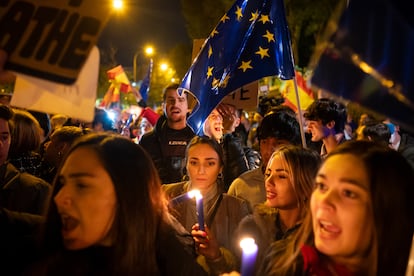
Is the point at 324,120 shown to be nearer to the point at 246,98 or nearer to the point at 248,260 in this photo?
the point at 246,98

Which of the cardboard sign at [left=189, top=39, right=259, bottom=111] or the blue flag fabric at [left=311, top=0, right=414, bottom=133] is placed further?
the cardboard sign at [left=189, top=39, right=259, bottom=111]

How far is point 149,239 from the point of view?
2.32m

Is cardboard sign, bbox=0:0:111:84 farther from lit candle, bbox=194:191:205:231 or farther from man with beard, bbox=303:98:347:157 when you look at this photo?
man with beard, bbox=303:98:347:157

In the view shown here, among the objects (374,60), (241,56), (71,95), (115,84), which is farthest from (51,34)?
(115,84)

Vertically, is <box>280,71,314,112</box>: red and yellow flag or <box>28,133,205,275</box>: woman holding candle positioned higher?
<box>280,71,314,112</box>: red and yellow flag

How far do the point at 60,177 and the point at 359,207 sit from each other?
136cm

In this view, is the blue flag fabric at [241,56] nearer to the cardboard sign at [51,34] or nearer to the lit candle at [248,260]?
the cardboard sign at [51,34]

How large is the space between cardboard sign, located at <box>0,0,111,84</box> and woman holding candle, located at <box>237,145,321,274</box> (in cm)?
177

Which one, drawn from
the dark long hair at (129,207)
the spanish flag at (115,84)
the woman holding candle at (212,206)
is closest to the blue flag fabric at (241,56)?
the woman holding candle at (212,206)

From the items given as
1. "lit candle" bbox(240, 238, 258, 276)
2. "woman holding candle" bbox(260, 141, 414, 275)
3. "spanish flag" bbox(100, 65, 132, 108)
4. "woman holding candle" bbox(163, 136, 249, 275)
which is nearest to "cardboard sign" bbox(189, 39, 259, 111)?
"woman holding candle" bbox(163, 136, 249, 275)

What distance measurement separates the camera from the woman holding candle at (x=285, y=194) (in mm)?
3434

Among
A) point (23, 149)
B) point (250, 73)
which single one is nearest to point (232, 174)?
point (250, 73)

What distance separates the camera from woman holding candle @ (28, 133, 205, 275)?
7.23ft

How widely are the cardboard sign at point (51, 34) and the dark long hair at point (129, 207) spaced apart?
39 centimetres
